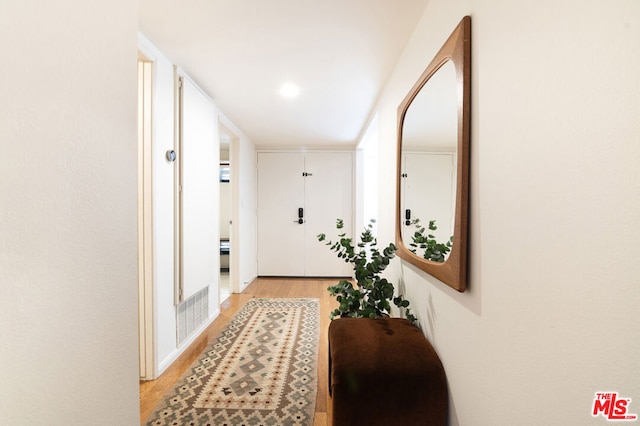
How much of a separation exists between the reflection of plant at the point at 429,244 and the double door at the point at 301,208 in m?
3.33

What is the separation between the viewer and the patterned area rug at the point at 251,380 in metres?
1.62

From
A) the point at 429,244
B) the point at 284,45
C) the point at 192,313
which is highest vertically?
the point at 284,45

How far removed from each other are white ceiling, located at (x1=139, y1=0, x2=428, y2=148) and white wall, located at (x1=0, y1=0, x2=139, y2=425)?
909mm

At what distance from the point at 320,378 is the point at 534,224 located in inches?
71.4

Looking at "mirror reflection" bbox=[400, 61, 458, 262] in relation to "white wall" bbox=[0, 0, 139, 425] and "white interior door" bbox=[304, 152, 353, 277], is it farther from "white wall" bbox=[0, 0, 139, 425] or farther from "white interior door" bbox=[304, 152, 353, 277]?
"white interior door" bbox=[304, 152, 353, 277]

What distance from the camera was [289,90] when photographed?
2.63 meters

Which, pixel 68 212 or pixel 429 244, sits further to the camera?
pixel 429 244

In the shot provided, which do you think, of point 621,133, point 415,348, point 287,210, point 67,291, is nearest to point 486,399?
point 415,348

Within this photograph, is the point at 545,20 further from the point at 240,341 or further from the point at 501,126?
the point at 240,341

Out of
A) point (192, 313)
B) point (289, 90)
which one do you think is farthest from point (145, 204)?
point (289, 90)

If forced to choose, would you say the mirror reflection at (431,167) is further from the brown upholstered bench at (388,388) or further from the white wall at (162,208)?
the white wall at (162,208)

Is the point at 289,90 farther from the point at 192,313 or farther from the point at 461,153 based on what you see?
the point at 192,313

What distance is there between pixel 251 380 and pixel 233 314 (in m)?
1.36

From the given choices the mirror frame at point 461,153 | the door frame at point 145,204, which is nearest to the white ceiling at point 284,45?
the door frame at point 145,204
